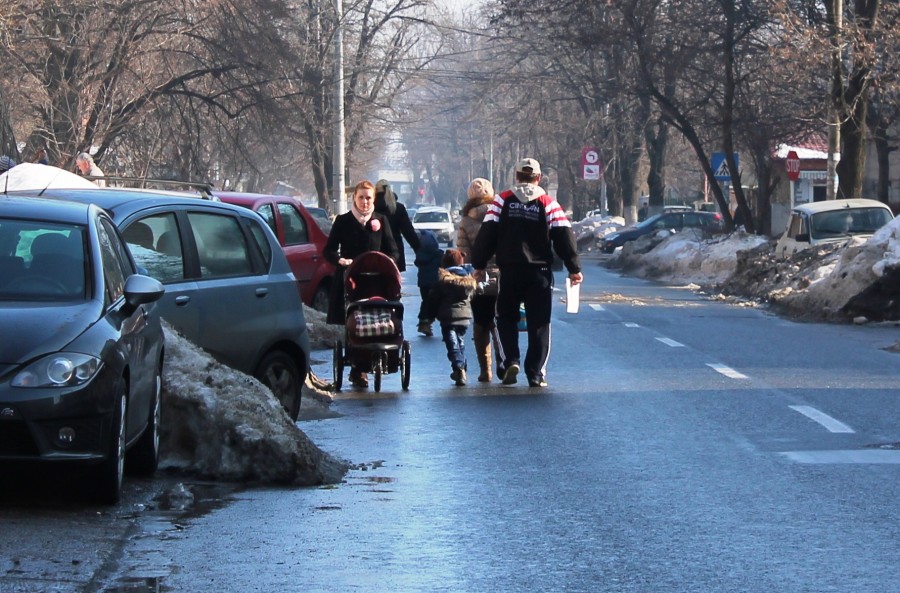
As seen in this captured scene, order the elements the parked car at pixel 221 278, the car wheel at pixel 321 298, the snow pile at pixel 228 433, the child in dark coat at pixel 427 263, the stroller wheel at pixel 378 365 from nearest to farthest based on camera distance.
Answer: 1. the snow pile at pixel 228 433
2. the parked car at pixel 221 278
3. the stroller wheel at pixel 378 365
4. the child in dark coat at pixel 427 263
5. the car wheel at pixel 321 298

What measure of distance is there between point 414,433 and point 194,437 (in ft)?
6.85

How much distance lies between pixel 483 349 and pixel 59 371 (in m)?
6.84

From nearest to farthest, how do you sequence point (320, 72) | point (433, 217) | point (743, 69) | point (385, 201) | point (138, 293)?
point (138, 293) < point (385, 201) < point (320, 72) < point (743, 69) < point (433, 217)

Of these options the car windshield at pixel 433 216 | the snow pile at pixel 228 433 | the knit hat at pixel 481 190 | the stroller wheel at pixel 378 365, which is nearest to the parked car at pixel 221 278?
the snow pile at pixel 228 433

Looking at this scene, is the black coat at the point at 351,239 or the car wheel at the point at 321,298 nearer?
the black coat at the point at 351,239

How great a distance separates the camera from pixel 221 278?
374 inches

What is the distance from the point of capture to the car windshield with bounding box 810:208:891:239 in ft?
86.2

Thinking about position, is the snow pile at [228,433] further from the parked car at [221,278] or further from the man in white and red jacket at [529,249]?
the man in white and red jacket at [529,249]

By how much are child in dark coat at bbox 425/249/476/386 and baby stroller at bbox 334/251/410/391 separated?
409mm

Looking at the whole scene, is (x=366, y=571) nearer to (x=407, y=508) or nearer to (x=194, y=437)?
(x=407, y=508)

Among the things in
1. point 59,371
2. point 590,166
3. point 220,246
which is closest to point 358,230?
point 220,246

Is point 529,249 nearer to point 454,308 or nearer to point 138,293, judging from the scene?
point 454,308

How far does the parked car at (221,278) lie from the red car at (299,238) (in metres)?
7.47

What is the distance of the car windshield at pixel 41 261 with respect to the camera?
7.10 metres
